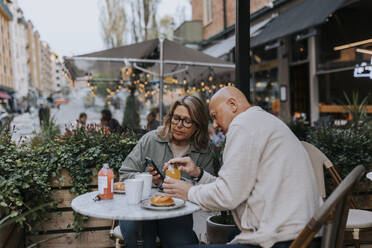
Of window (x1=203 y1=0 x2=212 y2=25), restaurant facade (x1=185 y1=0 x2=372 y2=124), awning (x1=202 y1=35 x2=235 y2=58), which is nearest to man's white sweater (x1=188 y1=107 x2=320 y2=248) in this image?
restaurant facade (x1=185 y1=0 x2=372 y2=124)

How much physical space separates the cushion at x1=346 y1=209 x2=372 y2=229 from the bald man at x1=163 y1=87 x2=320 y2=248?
123 cm

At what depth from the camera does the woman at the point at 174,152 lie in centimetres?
262

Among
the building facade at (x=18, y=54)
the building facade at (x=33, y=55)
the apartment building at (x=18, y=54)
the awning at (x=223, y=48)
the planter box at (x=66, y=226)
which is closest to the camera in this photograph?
the planter box at (x=66, y=226)

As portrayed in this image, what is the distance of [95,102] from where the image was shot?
2620 centimetres

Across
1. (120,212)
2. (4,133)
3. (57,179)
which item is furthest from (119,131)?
(120,212)

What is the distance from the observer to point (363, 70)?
24.6ft

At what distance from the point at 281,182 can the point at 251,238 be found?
297 millimetres

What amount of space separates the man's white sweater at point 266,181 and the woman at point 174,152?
974 millimetres

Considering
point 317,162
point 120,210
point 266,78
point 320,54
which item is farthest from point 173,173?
point 266,78

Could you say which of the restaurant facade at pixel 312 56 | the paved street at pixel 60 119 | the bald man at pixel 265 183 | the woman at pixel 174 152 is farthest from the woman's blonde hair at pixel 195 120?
the restaurant facade at pixel 312 56

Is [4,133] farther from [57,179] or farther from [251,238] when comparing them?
[251,238]

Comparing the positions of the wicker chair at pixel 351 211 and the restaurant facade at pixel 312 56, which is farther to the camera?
the restaurant facade at pixel 312 56

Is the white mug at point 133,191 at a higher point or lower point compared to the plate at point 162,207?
higher

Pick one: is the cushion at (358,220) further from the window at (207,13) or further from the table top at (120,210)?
the window at (207,13)
